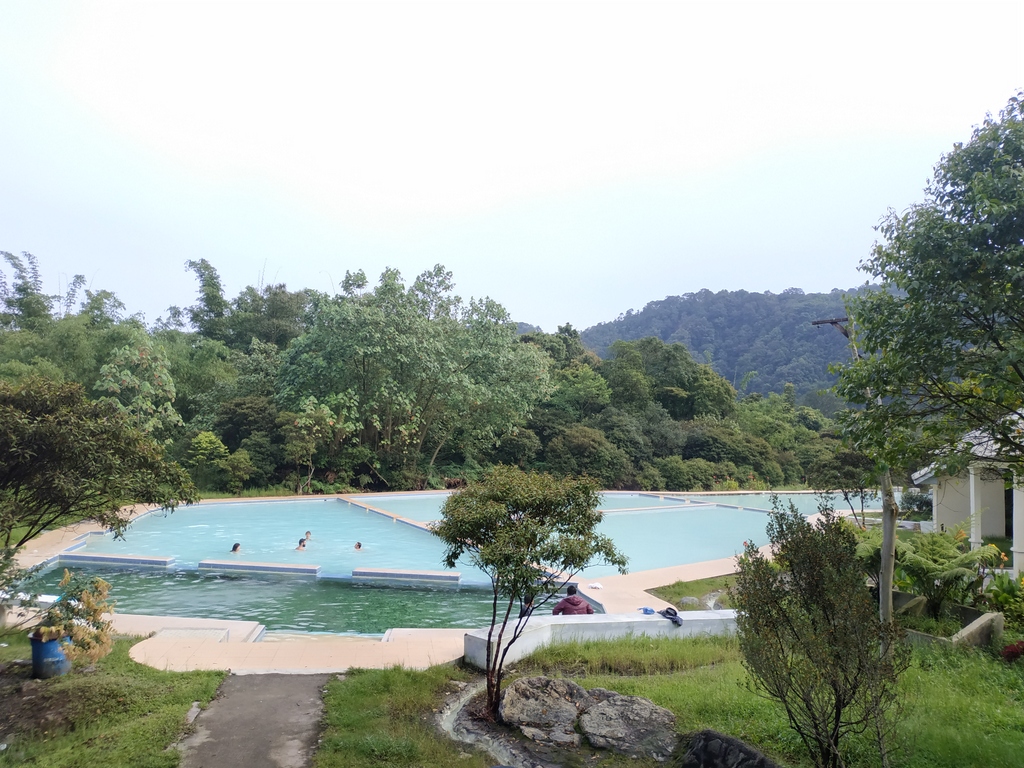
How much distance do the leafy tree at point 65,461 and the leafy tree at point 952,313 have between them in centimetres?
572

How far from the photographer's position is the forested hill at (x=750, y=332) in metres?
57.6

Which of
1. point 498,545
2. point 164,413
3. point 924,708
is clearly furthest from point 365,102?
point 924,708

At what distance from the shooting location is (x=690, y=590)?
32.0 feet

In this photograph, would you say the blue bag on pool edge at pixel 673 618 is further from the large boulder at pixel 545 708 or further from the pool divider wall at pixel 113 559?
the pool divider wall at pixel 113 559

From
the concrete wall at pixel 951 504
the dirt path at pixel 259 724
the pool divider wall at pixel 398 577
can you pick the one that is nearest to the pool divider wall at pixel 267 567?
the pool divider wall at pixel 398 577

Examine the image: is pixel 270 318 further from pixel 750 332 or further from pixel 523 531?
pixel 750 332

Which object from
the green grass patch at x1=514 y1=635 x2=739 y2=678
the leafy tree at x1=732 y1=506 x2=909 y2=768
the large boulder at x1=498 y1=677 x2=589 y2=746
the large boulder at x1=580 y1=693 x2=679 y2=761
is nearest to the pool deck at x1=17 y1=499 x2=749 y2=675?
the green grass patch at x1=514 y1=635 x2=739 y2=678

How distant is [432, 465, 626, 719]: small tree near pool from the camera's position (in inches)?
169

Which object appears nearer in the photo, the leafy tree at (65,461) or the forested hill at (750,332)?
the leafy tree at (65,461)

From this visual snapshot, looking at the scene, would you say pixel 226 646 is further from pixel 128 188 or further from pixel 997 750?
pixel 128 188

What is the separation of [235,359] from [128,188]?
748 centimetres

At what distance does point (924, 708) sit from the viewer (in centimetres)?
433

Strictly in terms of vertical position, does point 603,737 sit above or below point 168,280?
below

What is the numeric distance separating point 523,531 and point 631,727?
1.51 m
